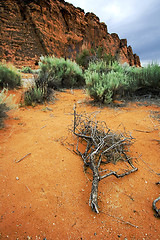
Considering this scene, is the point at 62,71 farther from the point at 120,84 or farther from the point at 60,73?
the point at 120,84

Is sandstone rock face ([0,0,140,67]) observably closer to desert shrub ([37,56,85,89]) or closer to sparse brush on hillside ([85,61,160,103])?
desert shrub ([37,56,85,89])

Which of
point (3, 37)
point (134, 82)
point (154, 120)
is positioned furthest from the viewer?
point (3, 37)

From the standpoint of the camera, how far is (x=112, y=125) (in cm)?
269

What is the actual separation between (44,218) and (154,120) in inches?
112

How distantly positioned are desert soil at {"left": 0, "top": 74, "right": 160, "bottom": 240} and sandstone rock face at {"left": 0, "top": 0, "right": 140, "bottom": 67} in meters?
12.0

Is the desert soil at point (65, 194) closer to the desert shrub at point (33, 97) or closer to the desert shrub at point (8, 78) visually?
the desert shrub at point (33, 97)

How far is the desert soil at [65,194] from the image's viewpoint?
0.90 metres

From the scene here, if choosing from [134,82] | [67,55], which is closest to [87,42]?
[67,55]

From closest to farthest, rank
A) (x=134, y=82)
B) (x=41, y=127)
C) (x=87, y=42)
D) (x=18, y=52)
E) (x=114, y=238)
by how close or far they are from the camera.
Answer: (x=114, y=238), (x=41, y=127), (x=134, y=82), (x=18, y=52), (x=87, y=42)

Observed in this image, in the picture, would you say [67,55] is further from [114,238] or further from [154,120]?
[114,238]

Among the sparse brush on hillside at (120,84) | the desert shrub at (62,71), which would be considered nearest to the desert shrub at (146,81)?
the sparse brush on hillside at (120,84)

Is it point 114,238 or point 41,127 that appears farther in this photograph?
point 41,127

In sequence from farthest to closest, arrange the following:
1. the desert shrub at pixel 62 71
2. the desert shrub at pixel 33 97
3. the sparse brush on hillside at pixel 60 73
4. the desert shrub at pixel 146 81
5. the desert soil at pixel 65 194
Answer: the desert shrub at pixel 62 71
the sparse brush on hillside at pixel 60 73
the desert shrub at pixel 146 81
the desert shrub at pixel 33 97
the desert soil at pixel 65 194

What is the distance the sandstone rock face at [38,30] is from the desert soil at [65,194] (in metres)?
12.0
